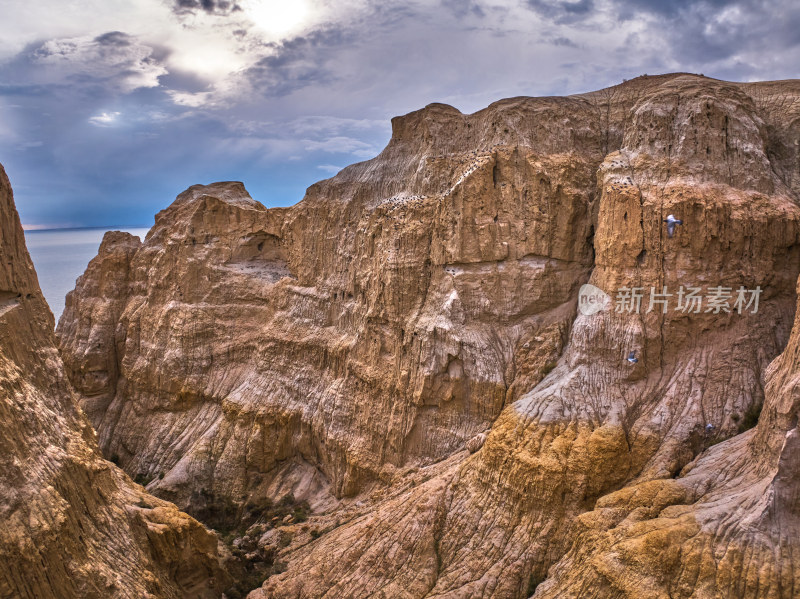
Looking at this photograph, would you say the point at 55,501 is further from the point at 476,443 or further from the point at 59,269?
the point at 59,269

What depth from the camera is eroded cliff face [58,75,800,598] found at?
67.2ft

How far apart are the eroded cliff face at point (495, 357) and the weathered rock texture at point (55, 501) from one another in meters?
5.98

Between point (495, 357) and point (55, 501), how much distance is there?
703 inches

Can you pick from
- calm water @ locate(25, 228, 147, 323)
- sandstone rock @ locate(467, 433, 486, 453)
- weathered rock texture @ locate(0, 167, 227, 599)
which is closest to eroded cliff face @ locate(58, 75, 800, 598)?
sandstone rock @ locate(467, 433, 486, 453)

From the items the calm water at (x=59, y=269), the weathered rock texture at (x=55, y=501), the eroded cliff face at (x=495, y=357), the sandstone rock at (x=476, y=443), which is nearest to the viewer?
the weathered rock texture at (x=55, y=501)

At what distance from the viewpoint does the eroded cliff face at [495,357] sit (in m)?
20.5

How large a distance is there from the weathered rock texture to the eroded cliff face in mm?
5977

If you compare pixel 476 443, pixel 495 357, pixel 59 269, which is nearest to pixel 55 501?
pixel 476 443

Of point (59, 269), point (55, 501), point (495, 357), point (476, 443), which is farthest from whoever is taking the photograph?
point (59, 269)

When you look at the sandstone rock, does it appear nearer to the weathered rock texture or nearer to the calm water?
the weathered rock texture

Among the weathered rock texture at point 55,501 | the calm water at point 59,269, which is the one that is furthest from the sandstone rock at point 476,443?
the calm water at point 59,269

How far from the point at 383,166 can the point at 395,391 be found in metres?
12.8

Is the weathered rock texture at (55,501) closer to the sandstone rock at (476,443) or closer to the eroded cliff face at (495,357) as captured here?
the eroded cliff face at (495,357)

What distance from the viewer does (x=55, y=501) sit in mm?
18188
